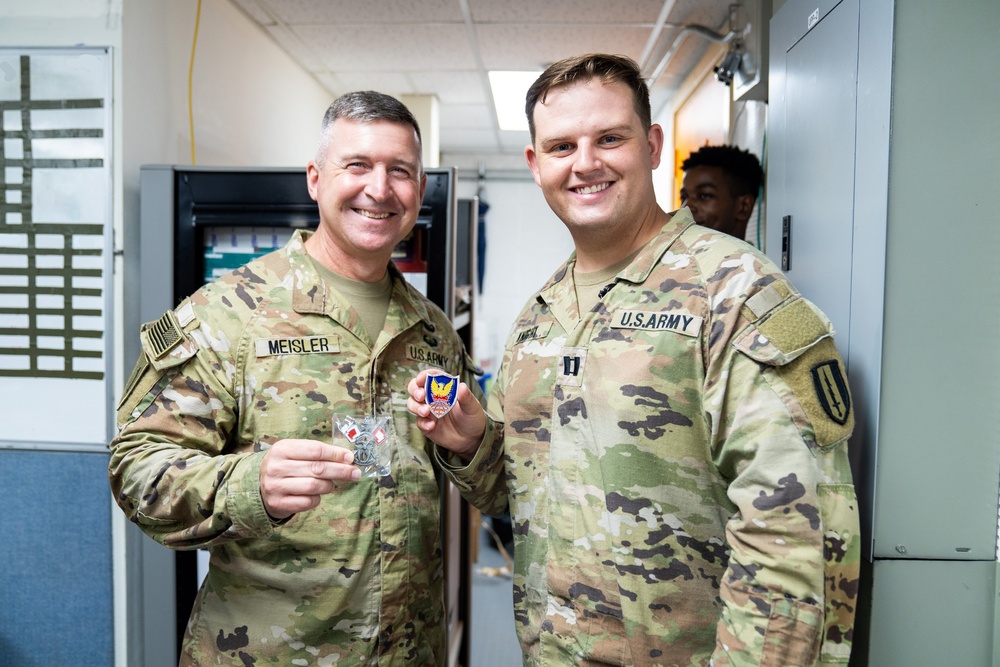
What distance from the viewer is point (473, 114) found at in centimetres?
548

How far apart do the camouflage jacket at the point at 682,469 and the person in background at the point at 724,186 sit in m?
1.64

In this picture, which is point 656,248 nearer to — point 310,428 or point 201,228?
point 310,428

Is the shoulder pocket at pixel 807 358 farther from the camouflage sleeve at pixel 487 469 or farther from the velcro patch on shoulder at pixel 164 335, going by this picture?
the velcro patch on shoulder at pixel 164 335

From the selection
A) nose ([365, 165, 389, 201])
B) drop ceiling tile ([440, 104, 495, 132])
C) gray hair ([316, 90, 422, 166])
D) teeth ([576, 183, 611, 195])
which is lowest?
teeth ([576, 183, 611, 195])

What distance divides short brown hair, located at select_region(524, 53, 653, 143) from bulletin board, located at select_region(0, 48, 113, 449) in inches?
61.5

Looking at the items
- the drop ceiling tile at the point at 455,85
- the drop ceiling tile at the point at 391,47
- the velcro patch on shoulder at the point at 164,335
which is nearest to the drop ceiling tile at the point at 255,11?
the drop ceiling tile at the point at 391,47

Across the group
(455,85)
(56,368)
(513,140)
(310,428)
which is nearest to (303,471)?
(310,428)

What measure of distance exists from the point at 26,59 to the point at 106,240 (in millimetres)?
611

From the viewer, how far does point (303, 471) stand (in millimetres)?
1160

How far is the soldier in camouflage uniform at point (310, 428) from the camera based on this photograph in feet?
4.45

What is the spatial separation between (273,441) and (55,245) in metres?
1.24

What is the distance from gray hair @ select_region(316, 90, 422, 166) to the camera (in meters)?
1.53

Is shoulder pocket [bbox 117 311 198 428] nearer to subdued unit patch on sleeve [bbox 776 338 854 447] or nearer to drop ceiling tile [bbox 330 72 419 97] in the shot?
subdued unit patch on sleeve [bbox 776 338 854 447]

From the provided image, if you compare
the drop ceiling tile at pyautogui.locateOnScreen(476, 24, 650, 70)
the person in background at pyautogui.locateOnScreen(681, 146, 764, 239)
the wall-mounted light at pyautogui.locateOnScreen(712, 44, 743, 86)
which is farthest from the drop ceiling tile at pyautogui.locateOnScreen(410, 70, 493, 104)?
the person in background at pyautogui.locateOnScreen(681, 146, 764, 239)
